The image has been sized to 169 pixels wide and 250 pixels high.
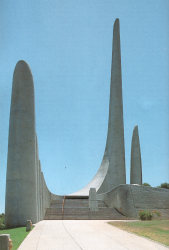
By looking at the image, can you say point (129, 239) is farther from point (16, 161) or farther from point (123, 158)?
point (123, 158)

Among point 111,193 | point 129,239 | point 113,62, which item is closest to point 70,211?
point 111,193

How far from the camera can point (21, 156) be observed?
15.2 meters

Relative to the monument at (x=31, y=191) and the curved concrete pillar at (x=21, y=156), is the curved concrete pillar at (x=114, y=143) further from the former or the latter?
the curved concrete pillar at (x=21, y=156)

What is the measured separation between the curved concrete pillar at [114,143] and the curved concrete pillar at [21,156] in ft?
59.7

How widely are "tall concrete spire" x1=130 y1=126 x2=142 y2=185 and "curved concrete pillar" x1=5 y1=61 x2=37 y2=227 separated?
2280 centimetres

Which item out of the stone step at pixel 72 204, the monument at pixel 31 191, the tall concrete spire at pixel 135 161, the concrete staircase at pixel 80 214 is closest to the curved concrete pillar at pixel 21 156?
the monument at pixel 31 191

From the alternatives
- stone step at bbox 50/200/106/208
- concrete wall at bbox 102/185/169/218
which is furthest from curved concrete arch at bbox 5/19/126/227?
stone step at bbox 50/200/106/208

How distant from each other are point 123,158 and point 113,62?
10835 millimetres

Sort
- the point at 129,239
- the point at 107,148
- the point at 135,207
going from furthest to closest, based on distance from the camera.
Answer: the point at 107,148, the point at 135,207, the point at 129,239

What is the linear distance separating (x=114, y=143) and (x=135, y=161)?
401 centimetres

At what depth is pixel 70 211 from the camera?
68.0 ft

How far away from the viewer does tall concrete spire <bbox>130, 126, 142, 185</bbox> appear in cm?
3681

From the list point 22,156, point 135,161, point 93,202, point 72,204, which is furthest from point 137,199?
point 135,161

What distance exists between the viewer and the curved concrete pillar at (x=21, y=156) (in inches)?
585
